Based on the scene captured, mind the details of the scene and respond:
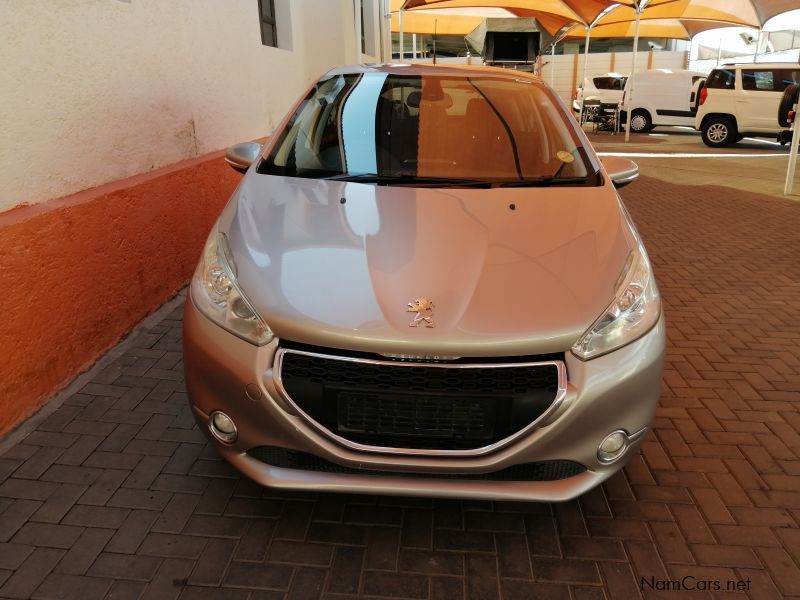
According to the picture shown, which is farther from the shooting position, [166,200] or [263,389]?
[166,200]

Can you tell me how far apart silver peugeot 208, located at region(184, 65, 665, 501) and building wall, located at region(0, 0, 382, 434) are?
46.7 inches

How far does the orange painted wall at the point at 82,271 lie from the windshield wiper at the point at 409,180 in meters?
1.45

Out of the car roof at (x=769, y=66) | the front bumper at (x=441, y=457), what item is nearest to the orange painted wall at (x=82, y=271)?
the front bumper at (x=441, y=457)

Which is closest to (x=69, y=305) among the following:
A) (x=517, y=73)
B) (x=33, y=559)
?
(x=33, y=559)

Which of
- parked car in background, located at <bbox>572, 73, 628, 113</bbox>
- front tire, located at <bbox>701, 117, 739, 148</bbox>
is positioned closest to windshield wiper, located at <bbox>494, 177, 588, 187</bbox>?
front tire, located at <bbox>701, 117, 739, 148</bbox>

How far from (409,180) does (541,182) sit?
23.4 inches

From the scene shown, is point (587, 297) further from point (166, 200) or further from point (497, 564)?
point (166, 200)

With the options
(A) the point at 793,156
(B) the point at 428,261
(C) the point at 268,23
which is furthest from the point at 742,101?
(B) the point at 428,261

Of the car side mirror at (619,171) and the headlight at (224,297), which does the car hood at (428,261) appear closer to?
the headlight at (224,297)

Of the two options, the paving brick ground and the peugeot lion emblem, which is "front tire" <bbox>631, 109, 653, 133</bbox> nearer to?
the paving brick ground

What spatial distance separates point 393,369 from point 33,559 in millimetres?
1402

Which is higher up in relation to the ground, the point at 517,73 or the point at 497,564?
the point at 517,73

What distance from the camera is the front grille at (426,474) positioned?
6.91ft

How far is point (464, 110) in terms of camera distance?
3436 millimetres
